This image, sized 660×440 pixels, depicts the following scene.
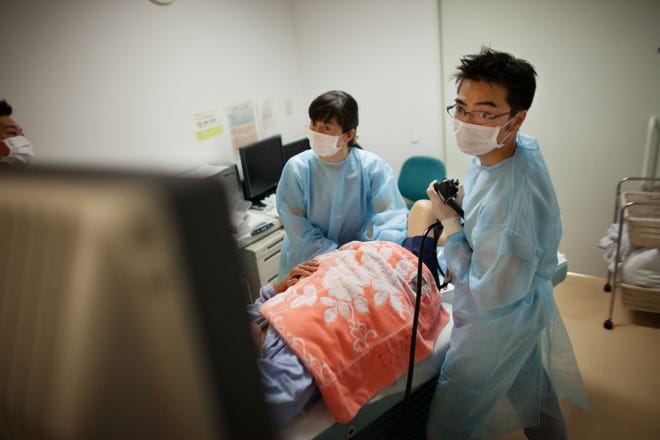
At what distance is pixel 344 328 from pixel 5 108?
179 cm

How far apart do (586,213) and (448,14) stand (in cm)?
166

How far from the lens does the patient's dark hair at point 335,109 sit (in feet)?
5.47

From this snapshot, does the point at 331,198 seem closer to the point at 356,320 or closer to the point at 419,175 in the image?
the point at 356,320

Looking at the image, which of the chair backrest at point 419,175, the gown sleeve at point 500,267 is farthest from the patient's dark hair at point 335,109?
the chair backrest at point 419,175

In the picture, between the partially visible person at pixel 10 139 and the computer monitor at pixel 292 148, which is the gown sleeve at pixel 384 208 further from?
the partially visible person at pixel 10 139

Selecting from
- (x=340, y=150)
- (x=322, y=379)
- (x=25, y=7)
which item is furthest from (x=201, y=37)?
(x=322, y=379)

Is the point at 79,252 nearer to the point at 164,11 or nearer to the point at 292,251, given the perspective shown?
the point at 292,251

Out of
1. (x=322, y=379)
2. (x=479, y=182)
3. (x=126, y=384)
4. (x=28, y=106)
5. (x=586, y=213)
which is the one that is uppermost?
(x=28, y=106)

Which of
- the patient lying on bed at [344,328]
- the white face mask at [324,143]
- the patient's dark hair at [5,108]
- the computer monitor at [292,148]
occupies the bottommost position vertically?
the patient lying on bed at [344,328]

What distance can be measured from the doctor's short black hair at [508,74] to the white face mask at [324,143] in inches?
27.7

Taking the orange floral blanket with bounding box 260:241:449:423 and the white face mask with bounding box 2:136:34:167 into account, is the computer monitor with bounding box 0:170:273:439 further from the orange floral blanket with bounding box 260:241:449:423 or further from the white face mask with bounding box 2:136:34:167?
the white face mask with bounding box 2:136:34:167

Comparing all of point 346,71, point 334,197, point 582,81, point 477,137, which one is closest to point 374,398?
point 477,137

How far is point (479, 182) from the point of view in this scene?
1.18 meters

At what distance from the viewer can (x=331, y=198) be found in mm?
1831
